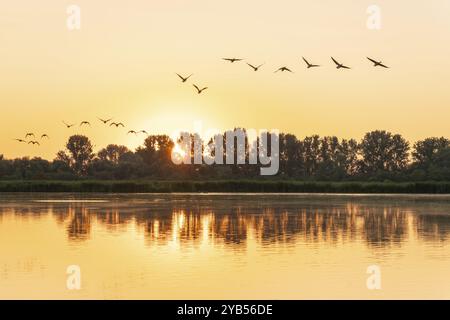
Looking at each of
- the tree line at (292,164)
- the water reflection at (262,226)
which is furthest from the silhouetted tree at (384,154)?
the water reflection at (262,226)

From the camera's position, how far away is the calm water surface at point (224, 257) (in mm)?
17141

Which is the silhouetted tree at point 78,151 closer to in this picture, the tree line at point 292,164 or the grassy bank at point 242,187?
the tree line at point 292,164

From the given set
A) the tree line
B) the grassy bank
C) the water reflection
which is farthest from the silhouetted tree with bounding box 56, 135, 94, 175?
the water reflection

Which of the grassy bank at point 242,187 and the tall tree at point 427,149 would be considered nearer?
the grassy bank at point 242,187

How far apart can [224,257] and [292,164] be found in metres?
106

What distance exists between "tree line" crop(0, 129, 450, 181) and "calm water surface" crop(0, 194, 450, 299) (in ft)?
251

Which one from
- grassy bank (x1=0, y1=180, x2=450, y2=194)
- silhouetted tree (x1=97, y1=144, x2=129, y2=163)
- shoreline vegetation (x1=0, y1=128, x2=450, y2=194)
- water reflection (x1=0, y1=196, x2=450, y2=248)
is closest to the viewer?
water reflection (x1=0, y1=196, x2=450, y2=248)

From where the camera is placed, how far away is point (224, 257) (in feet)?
74.2

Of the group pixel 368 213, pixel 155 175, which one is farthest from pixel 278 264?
pixel 155 175

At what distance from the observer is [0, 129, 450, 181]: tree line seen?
113625 mm

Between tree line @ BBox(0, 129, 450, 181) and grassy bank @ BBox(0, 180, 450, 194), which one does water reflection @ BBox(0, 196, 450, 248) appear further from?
tree line @ BBox(0, 129, 450, 181)

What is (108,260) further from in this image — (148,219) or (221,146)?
(221,146)

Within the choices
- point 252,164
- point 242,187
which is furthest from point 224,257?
point 252,164

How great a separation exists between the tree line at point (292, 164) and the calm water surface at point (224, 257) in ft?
251
